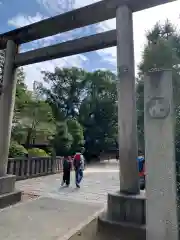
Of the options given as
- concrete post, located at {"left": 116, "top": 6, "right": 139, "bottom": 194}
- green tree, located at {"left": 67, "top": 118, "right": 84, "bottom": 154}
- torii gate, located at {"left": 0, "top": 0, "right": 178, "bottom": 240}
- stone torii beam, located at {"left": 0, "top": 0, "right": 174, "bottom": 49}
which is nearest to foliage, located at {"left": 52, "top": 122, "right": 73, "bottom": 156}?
green tree, located at {"left": 67, "top": 118, "right": 84, "bottom": 154}

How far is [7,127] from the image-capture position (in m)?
5.76

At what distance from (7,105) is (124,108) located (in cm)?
334

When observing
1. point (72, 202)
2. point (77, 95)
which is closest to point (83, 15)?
point (72, 202)

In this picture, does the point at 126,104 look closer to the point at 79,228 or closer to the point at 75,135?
the point at 79,228

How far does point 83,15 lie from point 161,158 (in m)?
4.16

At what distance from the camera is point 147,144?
90.6 inches

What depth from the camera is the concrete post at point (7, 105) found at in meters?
5.64

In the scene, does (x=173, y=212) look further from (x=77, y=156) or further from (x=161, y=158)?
(x=77, y=156)

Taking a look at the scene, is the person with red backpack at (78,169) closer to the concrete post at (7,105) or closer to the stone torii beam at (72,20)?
the concrete post at (7,105)

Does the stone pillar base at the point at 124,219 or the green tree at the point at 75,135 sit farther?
the green tree at the point at 75,135

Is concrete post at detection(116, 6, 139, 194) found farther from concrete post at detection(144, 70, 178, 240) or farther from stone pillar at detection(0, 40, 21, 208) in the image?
stone pillar at detection(0, 40, 21, 208)

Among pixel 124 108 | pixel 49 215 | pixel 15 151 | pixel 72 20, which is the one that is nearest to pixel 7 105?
pixel 72 20

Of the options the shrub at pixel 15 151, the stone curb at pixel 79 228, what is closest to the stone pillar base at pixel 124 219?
the stone curb at pixel 79 228

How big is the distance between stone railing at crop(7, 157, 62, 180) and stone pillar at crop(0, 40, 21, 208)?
391 centimetres
